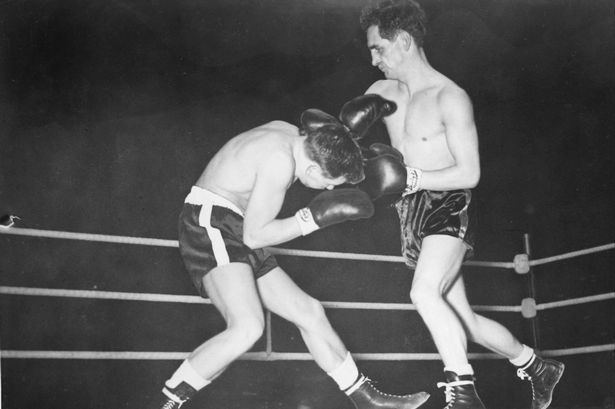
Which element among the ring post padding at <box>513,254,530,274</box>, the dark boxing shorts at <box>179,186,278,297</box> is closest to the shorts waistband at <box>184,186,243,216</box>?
the dark boxing shorts at <box>179,186,278,297</box>

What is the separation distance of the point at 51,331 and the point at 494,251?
2.31m

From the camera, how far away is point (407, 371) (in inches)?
149

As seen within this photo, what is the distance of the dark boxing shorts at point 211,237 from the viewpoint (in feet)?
7.97

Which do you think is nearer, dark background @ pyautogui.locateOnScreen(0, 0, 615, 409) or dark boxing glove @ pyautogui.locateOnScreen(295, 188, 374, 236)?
dark boxing glove @ pyautogui.locateOnScreen(295, 188, 374, 236)

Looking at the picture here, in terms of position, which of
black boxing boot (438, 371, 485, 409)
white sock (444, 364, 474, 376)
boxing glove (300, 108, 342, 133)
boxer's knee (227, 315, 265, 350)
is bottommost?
black boxing boot (438, 371, 485, 409)

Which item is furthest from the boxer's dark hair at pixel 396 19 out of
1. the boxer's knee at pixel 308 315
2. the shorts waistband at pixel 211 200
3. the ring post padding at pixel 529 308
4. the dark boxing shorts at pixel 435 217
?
the ring post padding at pixel 529 308

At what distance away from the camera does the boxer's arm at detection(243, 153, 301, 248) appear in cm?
241

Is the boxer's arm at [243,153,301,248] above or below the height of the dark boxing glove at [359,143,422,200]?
below

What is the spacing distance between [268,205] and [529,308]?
1701 mm

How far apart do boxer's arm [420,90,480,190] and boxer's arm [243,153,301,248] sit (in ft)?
1.82

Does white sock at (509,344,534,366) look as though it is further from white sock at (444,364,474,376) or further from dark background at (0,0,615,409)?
dark background at (0,0,615,409)

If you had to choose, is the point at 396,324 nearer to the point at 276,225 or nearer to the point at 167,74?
the point at 276,225

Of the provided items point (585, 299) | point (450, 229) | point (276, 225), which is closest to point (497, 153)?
point (585, 299)

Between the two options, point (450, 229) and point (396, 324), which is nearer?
point (450, 229)
